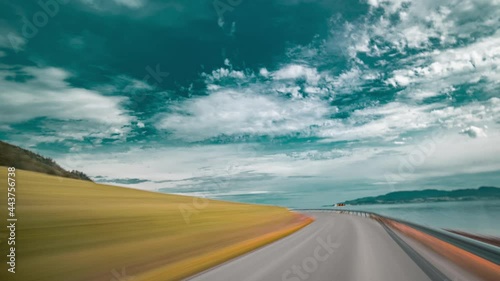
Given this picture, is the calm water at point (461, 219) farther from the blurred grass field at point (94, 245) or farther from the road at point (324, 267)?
the blurred grass field at point (94, 245)

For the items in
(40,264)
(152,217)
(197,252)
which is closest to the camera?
(40,264)

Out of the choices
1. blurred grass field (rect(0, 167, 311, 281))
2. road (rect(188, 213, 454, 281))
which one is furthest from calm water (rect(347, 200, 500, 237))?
blurred grass field (rect(0, 167, 311, 281))

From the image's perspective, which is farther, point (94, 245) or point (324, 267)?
point (94, 245)

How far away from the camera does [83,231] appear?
583 inches

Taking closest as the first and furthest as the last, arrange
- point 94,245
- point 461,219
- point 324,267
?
point 324,267, point 94,245, point 461,219

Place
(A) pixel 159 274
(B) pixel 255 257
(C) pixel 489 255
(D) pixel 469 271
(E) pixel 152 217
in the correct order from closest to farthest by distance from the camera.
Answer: (C) pixel 489 255
(D) pixel 469 271
(A) pixel 159 274
(B) pixel 255 257
(E) pixel 152 217

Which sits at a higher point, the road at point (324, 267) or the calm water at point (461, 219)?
the road at point (324, 267)

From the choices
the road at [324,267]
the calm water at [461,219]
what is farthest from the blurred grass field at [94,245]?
the calm water at [461,219]

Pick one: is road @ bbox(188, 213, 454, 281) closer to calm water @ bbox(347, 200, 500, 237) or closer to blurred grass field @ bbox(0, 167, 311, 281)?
A: blurred grass field @ bbox(0, 167, 311, 281)

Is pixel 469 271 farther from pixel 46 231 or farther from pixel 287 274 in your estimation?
pixel 46 231

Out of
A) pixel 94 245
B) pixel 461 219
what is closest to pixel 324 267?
pixel 94 245

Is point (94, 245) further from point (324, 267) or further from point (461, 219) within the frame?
point (461, 219)

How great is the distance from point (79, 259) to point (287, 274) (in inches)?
273

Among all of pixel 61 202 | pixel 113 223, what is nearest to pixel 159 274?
pixel 113 223
